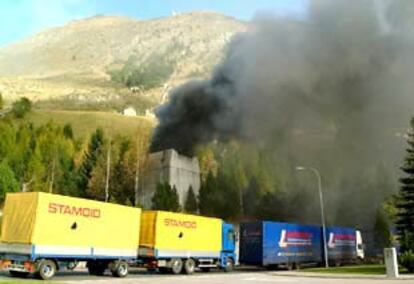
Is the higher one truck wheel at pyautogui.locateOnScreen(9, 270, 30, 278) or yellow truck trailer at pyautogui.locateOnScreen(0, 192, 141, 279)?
yellow truck trailer at pyautogui.locateOnScreen(0, 192, 141, 279)

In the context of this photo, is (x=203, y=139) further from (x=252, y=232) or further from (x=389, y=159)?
(x=389, y=159)

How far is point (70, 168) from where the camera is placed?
99.6 metres

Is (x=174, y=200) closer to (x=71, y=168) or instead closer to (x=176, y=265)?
(x=71, y=168)

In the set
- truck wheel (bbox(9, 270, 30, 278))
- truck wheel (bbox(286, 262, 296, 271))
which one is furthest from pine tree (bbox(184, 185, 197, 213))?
truck wheel (bbox(9, 270, 30, 278))

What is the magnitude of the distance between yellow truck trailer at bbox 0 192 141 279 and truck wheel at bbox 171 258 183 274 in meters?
4.30

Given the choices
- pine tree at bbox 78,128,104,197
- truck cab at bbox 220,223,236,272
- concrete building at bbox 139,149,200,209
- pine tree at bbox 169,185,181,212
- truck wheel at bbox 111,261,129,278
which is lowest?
truck wheel at bbox 111,261,129,278

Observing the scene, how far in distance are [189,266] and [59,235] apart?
11493mm

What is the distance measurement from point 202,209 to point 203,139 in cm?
3172

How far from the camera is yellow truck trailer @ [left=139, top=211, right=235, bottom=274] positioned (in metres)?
33.5

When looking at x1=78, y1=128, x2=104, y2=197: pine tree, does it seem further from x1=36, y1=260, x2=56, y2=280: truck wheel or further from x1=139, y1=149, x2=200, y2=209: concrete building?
x1=36, y1=260, x2=56, y2=280: truck wheel

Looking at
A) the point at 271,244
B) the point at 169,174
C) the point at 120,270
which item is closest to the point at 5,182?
the point at 169,174

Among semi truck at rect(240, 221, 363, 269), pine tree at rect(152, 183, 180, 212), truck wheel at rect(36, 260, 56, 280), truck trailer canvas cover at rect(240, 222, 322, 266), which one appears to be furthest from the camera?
pine tree at rect(152, 183, 180, 212)

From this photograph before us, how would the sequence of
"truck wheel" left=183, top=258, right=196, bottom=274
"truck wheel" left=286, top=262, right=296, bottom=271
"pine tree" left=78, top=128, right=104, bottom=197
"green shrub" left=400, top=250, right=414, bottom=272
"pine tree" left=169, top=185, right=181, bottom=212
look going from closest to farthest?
"truck wheel" left=183, top=258, right=196, bottom=274 < "green shrub" left=400, top=250, right=414, bottom=272 < "truck wheel" left=286, top=262, right=296, bottom=271 < "pine tree" left=169, top=185, right=181, bottom=212 < "pine tree" left=78, top=128, right=104, bottom=197

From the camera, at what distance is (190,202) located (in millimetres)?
88312
